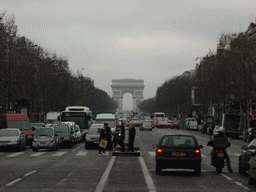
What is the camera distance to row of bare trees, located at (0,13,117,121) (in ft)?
169

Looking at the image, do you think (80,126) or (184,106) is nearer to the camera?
(80,126)

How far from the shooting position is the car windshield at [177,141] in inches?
722

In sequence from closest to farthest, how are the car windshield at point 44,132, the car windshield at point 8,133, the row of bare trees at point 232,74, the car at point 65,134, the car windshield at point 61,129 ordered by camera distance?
1. the car windshield at point 8,133
2. the car windshield at point 44,132
3. the car at point 65,134
4. the car windshield at point 61,129
5. the row of bare trees at point 232,74

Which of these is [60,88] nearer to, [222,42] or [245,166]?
[222,42]

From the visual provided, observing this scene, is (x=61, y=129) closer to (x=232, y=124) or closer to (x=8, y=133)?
(x=8, y=133)

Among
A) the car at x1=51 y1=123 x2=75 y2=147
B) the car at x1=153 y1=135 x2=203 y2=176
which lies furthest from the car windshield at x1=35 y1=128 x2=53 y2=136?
the car at x1=153 y1=135 x2=203 y2=176

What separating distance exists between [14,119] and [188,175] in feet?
80.9

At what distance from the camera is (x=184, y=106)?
137 meters

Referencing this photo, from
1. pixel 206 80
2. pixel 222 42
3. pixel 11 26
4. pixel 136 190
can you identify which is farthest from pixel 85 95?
pixel 136 190

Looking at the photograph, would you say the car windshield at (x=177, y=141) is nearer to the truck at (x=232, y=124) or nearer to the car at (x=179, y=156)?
the car at (x=179, y=156)

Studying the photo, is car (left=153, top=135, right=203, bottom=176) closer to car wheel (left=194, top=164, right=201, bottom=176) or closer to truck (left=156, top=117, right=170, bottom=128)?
car wheel (left=194, top=164, right=201, bottom=176)

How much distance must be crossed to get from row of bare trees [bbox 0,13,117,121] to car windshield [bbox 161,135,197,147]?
2761 cm

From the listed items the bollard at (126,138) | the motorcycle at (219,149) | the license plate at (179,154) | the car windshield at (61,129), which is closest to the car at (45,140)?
the car windshield at (61,129)

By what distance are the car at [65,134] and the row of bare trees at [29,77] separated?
9.76 meters
